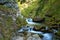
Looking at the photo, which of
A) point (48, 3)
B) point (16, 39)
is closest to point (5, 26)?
point (16, 39)

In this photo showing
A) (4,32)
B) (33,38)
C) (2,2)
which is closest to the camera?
(4,32)

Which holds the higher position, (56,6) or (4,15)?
(56,6)

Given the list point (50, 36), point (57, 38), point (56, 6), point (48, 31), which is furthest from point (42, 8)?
point (48, 31)

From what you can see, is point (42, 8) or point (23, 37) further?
point (23, 37)

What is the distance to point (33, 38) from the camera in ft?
21.5

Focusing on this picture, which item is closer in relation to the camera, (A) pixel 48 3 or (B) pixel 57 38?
(A) pixel 48 3

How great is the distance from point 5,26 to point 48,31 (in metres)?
4.28

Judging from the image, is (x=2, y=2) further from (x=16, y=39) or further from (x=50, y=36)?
(x=50, y=36)

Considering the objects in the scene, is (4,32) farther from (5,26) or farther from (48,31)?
(48,31)

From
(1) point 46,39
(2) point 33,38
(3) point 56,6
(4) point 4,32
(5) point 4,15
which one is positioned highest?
(3) point 56,6

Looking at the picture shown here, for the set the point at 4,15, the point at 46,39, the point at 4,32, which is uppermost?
Result: the point at 4,15

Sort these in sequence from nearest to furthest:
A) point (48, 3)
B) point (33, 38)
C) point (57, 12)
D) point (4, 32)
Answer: point (57, 12), point (48, 3), point (4, 32), point (33, 38)

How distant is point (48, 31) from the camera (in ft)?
31.7

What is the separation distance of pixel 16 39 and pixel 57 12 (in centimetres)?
215
